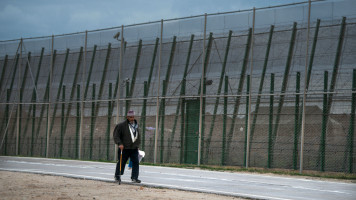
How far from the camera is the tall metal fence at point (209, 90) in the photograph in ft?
60.2

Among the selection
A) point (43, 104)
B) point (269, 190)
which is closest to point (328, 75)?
point (269, 190)

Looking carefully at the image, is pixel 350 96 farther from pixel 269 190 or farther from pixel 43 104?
pixel 43 104

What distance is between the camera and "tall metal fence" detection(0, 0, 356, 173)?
18.3 metres

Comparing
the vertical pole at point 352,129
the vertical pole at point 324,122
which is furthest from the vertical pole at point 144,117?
the vertical pole at point 352,129

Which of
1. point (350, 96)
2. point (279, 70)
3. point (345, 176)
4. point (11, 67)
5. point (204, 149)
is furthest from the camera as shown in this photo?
point (11, 67)

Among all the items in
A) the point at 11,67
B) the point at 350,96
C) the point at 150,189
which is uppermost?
the point at 11,67

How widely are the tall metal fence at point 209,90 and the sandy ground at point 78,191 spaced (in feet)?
27.8

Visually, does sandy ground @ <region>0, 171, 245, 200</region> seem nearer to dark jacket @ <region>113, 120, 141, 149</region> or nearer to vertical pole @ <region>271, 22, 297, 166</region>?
dark jacket @ <region>113, 120, 141, 149</region>

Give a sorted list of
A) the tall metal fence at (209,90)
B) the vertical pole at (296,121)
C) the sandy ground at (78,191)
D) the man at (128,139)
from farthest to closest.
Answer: the vertical pole at (296,121) < the tall metal fence at (209,90) < the man at (128,139) < the sandy ground at (78,191)

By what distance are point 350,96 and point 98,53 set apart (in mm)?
12671

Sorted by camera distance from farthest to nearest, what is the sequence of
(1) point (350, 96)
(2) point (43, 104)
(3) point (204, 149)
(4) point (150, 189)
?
(2) point (43, 104) < (3) point (204, 149) < (1) point (350, 96) < (4) point (150, 189)

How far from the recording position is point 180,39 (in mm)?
22500

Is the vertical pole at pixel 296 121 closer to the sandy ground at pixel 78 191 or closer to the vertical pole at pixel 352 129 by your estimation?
the vertical pole at pixel 352 129

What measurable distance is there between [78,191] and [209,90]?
11.3 metres
